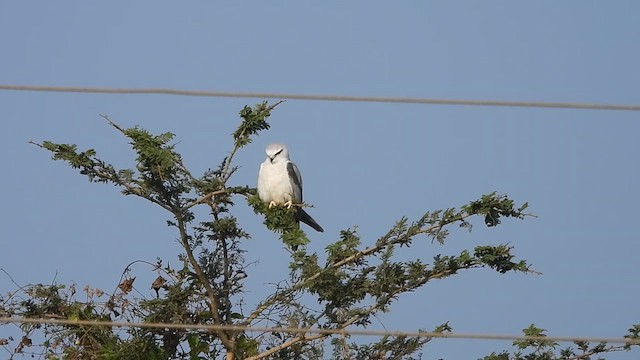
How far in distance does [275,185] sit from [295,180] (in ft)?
1.15

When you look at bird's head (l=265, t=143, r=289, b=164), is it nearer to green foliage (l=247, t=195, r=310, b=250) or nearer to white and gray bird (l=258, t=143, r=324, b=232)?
white and gray bird (l=258, t=143, r=324, b=232)

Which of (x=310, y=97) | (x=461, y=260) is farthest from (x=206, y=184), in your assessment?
(x=310, y=97)

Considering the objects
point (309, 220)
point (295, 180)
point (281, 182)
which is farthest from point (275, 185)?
point (309, 220)

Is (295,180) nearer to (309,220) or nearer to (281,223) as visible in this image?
(309,220)

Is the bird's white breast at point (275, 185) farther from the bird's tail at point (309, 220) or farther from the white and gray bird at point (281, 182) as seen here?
the bird's tail at point (309, 220)

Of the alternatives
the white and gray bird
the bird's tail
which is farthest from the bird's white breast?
the bird's tail

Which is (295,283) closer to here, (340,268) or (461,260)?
(340,268)

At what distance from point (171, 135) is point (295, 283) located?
5.52ft

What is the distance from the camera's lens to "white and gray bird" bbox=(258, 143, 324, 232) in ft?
38.5

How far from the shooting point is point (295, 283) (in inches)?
470

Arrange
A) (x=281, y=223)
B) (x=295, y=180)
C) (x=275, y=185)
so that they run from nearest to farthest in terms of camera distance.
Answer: (x=281, y=223) < (x=275, y=185) < (x=295, y=180)

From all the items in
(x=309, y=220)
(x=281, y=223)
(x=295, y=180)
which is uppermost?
(x=295, y=180)

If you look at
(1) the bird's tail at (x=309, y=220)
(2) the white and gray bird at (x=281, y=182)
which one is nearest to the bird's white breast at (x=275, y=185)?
(2) the white and gray bird at (x=281, y=182)

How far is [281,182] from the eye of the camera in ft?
38.8
